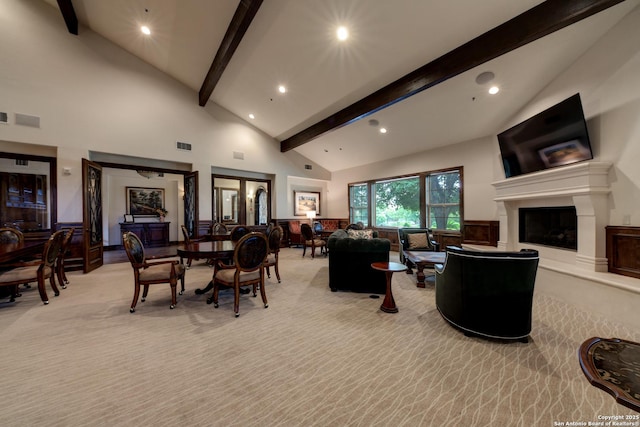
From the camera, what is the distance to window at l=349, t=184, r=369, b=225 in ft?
28.3

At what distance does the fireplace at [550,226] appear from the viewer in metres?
3.88

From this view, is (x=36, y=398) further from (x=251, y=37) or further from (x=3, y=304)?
(x=251, y=37)

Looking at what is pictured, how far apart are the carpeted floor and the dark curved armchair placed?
0.51 feet

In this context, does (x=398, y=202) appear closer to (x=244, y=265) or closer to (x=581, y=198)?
(x=581, y=198)

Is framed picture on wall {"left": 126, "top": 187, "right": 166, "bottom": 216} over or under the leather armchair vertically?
over

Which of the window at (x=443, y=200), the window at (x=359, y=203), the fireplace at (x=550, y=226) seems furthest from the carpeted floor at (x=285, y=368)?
the window at (x=359, y=203)

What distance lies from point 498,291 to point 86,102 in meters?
8.15

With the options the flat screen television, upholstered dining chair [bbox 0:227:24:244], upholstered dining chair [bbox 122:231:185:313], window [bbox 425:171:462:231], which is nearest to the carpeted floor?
upholstered dining chair [bbox 122:231:185:313]

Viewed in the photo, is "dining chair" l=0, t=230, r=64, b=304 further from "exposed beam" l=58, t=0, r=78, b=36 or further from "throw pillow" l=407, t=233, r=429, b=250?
"throw pillow" l=407, t=233, r=429, b=250

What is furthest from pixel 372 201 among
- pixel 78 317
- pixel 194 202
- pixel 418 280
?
pixel 78 317

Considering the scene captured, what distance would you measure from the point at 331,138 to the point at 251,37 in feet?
11.6

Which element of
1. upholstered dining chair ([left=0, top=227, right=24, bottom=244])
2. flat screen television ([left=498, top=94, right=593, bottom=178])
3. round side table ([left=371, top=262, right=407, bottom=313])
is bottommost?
round side table ([left=371, top=262, right=407, bottom=313])

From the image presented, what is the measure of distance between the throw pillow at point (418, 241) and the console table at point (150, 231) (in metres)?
8.27

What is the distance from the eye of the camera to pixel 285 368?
1898mm
